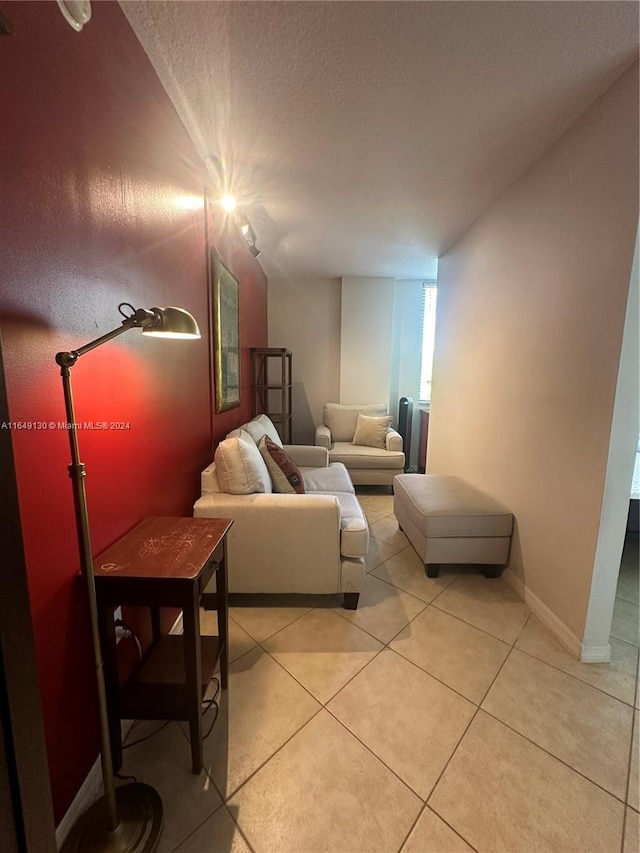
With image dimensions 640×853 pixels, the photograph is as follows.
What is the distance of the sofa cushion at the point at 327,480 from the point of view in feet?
8.55

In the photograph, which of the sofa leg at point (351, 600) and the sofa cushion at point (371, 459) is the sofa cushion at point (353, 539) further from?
the sofa cushion at point (371, 459)

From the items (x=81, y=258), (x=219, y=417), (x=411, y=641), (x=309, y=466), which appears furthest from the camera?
(x=309, y=466)

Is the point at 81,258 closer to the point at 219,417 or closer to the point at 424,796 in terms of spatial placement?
the point at 219,417

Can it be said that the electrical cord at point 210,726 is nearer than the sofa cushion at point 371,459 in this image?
Yes

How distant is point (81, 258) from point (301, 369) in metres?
3.79

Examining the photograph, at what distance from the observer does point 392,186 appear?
217 centimetres

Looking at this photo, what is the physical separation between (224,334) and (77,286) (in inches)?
59.4

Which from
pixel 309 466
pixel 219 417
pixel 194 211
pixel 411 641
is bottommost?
pixel 411 641

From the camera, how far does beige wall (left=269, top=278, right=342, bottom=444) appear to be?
15.0 ft

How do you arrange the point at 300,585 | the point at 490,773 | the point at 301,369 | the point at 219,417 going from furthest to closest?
the point at 301,369 < the point at 219,417 < the point at 300,585 < the point at 490,773

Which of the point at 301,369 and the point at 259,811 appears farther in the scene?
A: the point at 301,369

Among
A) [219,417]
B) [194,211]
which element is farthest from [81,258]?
[219,417]

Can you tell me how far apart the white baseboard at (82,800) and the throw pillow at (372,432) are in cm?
334

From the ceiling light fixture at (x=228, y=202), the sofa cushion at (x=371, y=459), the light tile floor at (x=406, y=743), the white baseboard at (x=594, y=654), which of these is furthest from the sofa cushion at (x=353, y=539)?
the ceiling light fixture at (x=228, y=202)
